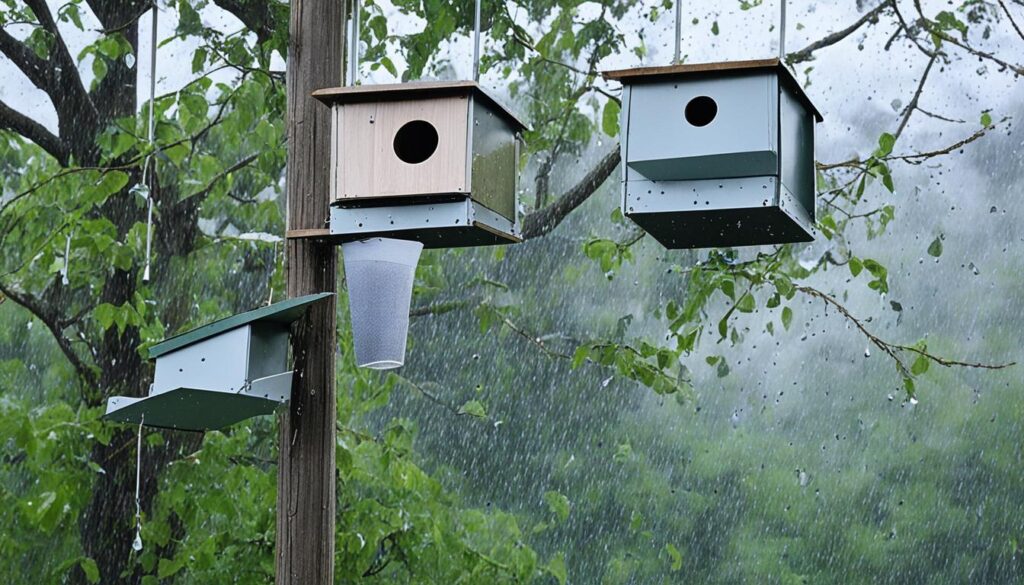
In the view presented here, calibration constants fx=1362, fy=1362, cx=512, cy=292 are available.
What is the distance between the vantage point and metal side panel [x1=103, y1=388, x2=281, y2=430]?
8.32 feet

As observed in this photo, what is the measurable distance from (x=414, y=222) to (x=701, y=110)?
0.57 meters

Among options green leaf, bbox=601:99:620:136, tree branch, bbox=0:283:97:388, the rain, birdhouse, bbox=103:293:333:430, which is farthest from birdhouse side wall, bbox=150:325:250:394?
the rain

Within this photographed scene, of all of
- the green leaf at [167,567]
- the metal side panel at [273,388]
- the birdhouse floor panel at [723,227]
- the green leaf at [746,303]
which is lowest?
the green leaf at [167,567]

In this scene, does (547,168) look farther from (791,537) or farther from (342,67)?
(791,537)

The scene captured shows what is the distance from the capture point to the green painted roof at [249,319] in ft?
8.18

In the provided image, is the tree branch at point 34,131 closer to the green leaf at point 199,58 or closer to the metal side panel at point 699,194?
the green leaf at point 199,58

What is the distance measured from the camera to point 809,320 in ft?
30.3

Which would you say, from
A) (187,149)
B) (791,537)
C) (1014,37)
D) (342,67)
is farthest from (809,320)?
(342,67)

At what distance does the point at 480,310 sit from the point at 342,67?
2.13 meters

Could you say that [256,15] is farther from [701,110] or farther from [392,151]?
[701,110]

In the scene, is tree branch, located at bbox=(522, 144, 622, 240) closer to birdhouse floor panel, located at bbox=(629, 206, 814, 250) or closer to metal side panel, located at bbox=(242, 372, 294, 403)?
birdhouse floor panel, located at bbox=(629, 206, 814, 250)

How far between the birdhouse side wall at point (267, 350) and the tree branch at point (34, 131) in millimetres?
2803

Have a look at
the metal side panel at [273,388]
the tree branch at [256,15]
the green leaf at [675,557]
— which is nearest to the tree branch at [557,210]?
the tree branch at [256,15]

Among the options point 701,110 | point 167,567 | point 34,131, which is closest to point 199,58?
point 34,131
